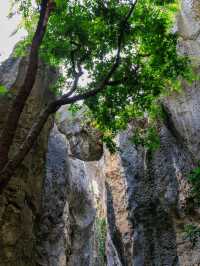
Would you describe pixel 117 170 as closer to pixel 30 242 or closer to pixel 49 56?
pixel 30 242

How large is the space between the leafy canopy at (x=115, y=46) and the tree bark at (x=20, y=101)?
145 centimetres

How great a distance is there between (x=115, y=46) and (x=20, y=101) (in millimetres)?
2965

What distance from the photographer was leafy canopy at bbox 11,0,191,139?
8750 mm

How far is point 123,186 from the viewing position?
1412cm

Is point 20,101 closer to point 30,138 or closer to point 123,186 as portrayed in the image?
point 30,138

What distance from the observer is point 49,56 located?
363 inches

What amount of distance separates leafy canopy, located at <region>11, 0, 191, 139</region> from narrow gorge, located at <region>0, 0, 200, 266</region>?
1.40m

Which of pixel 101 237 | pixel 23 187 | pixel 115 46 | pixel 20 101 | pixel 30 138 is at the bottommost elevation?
pixel 101 237

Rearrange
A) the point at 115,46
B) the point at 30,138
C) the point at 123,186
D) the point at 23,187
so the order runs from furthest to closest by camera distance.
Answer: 1. the point at 123,186
2. the point at 23,187
3. the point at 115,46
4. the point at 30,138

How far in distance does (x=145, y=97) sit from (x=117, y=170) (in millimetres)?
6244

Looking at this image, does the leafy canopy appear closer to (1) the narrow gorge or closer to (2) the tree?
(2) the tree

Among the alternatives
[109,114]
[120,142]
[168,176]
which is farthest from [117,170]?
[109,114]

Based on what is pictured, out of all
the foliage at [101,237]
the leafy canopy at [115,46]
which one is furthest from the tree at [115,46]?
the foliage at [101,237]

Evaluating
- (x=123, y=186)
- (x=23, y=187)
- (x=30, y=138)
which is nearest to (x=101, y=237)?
(x=123, y=186)
